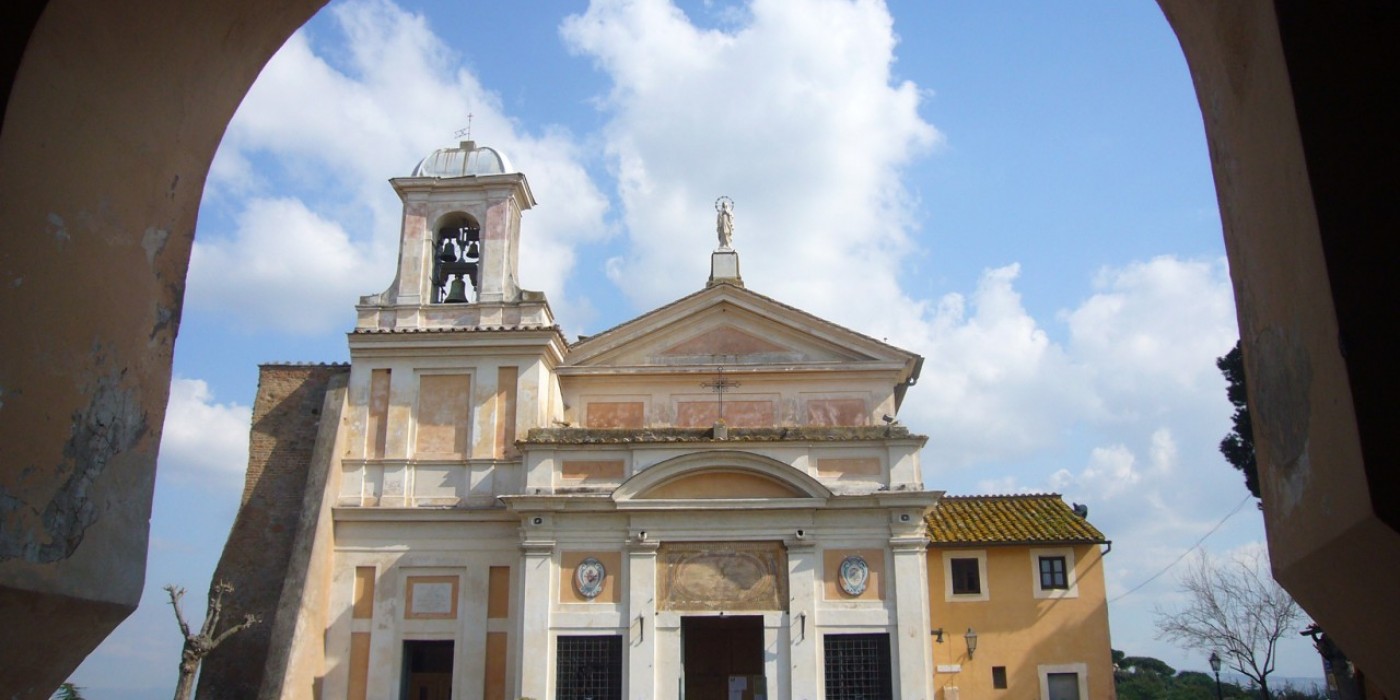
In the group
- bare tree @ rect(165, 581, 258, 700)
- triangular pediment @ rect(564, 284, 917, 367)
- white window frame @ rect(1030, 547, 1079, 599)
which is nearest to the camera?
bare tree @ rect(165, 581, 258, 700)

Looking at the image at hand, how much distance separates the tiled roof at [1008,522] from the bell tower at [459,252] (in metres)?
11.0

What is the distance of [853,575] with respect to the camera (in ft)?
75.3

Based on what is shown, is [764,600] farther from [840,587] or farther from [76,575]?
[76,575]

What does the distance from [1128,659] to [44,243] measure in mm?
46654

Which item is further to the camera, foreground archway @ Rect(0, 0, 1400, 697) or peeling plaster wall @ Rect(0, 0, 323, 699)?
peeling plaster wall @ Rect(0, 0, 323, 699)

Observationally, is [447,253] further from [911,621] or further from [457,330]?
[911,621]

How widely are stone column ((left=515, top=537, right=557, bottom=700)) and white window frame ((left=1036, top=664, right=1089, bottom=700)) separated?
37.8 ft

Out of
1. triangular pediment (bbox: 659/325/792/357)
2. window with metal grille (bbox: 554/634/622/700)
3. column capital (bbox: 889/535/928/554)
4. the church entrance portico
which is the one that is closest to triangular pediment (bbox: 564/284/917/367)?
triangular pediment (bbox: 659/325/792/357)

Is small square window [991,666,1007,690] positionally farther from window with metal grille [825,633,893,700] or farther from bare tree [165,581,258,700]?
bare tree [165,581,258,700]

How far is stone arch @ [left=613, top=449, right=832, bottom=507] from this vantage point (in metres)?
23.0

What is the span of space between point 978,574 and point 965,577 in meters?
0.31

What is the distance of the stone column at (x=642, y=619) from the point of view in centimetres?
2216

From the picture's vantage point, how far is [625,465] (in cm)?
2386

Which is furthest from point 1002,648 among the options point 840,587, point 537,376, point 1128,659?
point 1128,659
